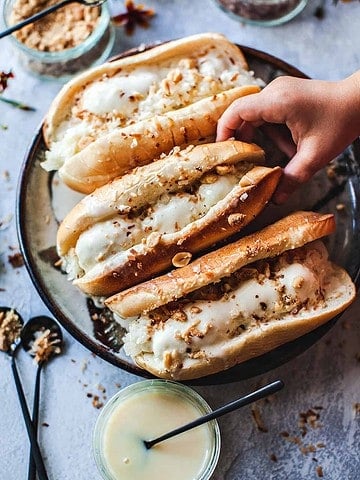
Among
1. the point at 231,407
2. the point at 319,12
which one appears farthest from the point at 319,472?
the point at 319,12

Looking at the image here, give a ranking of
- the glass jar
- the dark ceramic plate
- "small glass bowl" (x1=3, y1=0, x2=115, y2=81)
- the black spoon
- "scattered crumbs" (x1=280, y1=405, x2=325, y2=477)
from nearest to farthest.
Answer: the black spoon, the dark ceramic plate, "scattered crumbs" (x1=280, y1=405, x2=325, y2=477), "small glass bowl" (x1=3, y1=0, x2=115, y2=81), the glass jar

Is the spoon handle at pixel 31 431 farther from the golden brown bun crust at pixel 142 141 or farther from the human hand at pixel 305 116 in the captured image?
the human hand at pixel 305 116

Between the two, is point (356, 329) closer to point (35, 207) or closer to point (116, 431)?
point (116, 431)

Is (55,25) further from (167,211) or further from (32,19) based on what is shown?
(167,211)

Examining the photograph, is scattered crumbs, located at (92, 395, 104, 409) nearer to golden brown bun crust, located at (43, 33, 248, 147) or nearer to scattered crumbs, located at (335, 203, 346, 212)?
golden brown bun crust, located at (43, 33, 248, 147)

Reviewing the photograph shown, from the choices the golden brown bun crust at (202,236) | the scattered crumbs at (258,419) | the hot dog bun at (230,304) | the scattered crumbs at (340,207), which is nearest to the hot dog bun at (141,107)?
the golden brown bun crust at (202,236)

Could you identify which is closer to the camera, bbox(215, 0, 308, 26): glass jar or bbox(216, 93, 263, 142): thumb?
bbox(216, 93, 263, 142): thumb

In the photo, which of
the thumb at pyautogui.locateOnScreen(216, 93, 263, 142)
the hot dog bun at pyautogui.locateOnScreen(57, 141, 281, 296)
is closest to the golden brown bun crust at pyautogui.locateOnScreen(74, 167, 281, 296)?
the hot dog bun at pyautogui.locateOnScreen(57, 141, 281, 296)
